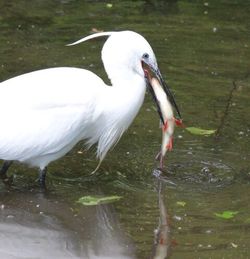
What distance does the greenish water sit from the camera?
6211mm

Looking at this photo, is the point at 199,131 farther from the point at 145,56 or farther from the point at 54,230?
the point at 54,230

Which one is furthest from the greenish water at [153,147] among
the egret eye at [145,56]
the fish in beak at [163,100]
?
the egret eye at [145,56]

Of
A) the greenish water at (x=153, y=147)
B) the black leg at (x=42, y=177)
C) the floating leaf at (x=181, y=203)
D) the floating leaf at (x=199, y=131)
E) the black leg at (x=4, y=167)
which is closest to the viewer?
the greenish water at (x=153, y=147)

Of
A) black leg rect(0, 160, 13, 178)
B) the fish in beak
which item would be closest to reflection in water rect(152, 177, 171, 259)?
the fish in beak

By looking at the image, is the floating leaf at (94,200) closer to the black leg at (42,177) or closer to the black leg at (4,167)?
the black leg at (42,177)

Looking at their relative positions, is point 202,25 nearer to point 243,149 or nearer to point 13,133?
point 243,149

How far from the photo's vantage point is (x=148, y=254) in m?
5.86

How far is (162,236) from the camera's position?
6.11 m

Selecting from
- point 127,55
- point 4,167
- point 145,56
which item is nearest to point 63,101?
point 127,55

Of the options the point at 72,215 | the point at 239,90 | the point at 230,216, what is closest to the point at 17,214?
the point at 72,215

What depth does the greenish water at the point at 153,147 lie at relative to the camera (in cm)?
621

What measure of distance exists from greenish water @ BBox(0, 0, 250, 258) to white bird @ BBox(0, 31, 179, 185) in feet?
1.40

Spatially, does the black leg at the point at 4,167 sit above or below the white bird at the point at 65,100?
below

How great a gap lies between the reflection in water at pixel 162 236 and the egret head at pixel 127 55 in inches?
38.0
